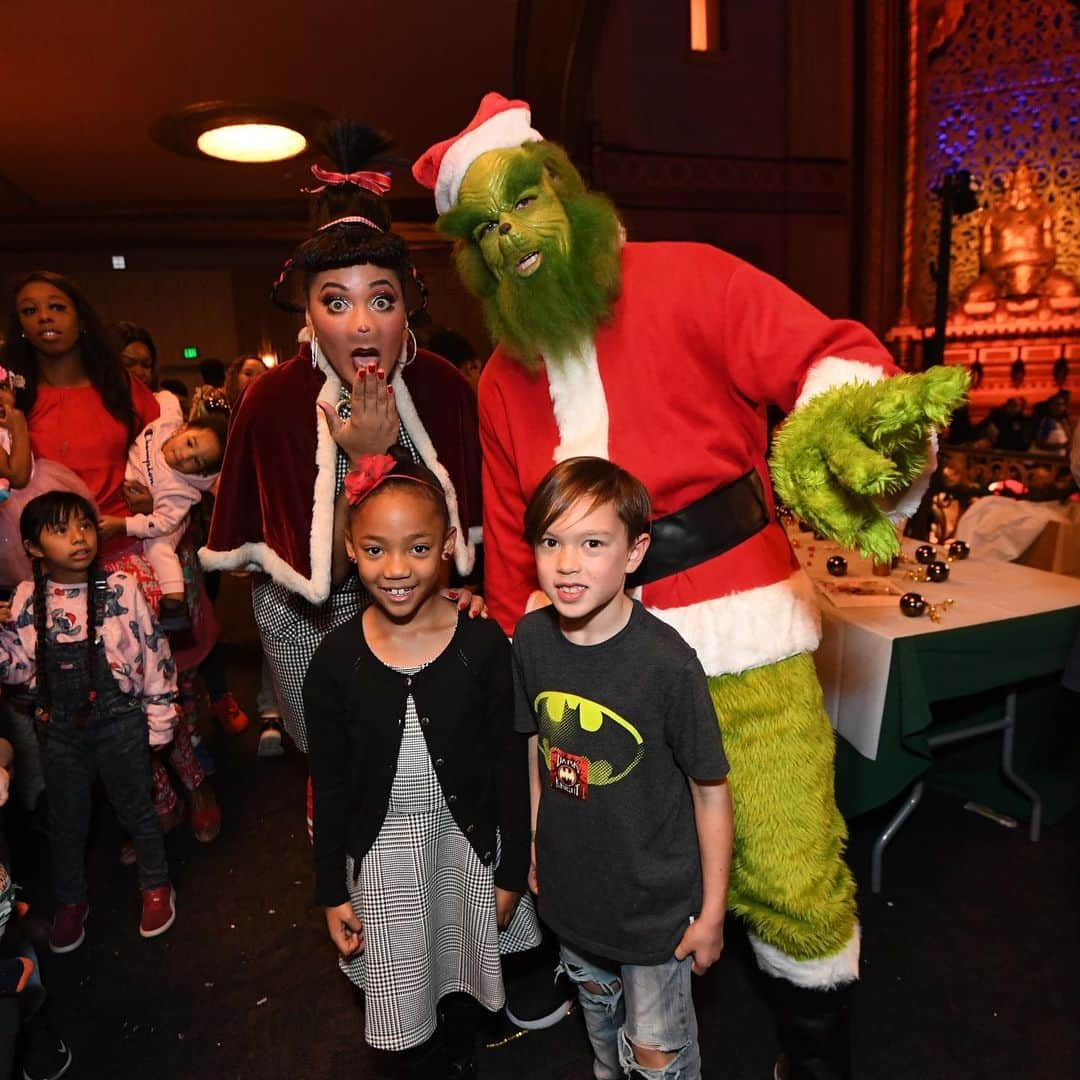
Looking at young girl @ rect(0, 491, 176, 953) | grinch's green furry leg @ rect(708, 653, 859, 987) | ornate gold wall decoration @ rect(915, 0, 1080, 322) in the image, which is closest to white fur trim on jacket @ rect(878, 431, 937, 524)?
grinch's green furry leg @ rect(708, 653, 859, 987)

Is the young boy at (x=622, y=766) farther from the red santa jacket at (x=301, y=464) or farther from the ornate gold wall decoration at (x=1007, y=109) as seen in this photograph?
the ornate gold wall decoration at (x=1007, y=109)

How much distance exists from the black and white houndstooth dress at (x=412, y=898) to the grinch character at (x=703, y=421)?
0.45m

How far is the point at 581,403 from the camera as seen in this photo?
1.44 m

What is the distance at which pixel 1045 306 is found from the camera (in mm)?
8164

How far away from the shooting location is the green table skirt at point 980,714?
2170 mm

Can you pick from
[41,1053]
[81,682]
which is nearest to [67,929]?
[41,1053]

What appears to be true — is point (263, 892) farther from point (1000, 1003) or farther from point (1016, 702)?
point (1016, 702)

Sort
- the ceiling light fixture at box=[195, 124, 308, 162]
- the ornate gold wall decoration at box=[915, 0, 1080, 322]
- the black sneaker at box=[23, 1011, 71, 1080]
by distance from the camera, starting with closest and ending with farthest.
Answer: the black sneaker at box=[23, 1011, 71, 1080]
the ceiling light fixture at box=[195, 124, 308, 162]
the ornate gold wall decoration at box=[915, 0, 1080, 322]

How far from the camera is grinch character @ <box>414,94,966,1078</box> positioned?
1.37 m

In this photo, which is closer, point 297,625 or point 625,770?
point 625,770

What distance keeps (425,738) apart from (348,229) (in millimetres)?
917

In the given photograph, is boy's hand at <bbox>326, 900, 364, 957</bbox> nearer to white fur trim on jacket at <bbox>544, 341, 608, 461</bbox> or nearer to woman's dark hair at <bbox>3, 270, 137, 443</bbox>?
white fur trim on jacket at <bbox>544, 341, 608, 461</bbox>

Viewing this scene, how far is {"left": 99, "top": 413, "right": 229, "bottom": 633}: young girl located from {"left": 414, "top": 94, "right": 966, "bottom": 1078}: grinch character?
1.40m

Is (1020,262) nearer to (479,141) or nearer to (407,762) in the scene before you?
(479,141)
